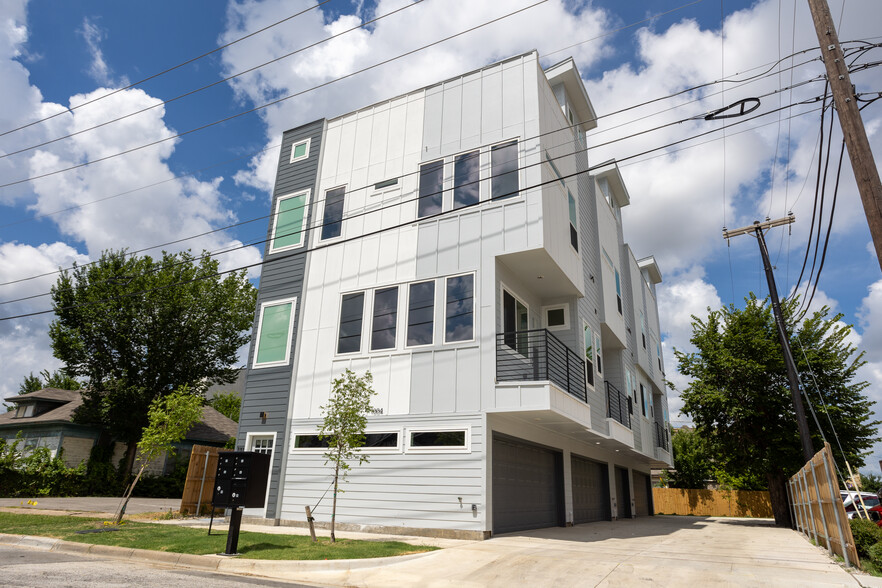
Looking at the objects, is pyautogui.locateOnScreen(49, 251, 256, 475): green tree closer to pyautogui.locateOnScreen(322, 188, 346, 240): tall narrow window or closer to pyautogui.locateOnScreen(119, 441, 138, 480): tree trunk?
pyautogui.locateOnScreen(119, 441, 138, 480): tree trunk

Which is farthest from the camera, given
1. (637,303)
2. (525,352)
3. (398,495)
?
(637,303)

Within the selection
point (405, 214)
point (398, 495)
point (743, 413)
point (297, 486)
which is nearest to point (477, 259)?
point (405, 214)

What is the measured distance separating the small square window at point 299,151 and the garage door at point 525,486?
12.1 m

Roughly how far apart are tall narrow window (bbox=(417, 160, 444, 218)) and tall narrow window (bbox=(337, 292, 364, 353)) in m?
3.19

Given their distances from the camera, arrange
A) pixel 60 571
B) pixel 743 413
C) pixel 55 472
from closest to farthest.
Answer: pixel 60 571, pixel 743 413, pixel 55 472

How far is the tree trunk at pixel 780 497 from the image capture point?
24.1 meters

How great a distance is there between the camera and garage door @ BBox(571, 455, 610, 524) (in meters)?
19.3

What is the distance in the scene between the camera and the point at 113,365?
3097cm

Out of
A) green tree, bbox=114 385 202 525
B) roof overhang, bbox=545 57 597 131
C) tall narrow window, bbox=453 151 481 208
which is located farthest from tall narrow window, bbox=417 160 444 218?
green tree, bbox=114 385 202 525

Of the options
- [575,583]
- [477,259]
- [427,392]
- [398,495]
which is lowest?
[575,583]

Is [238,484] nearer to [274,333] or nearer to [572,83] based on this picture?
[274,333]

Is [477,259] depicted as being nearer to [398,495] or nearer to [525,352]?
[525,352]

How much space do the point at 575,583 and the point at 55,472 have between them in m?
29.2

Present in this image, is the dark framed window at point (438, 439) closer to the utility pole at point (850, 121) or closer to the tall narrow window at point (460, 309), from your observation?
the tall narrow window at point (460, 309)
